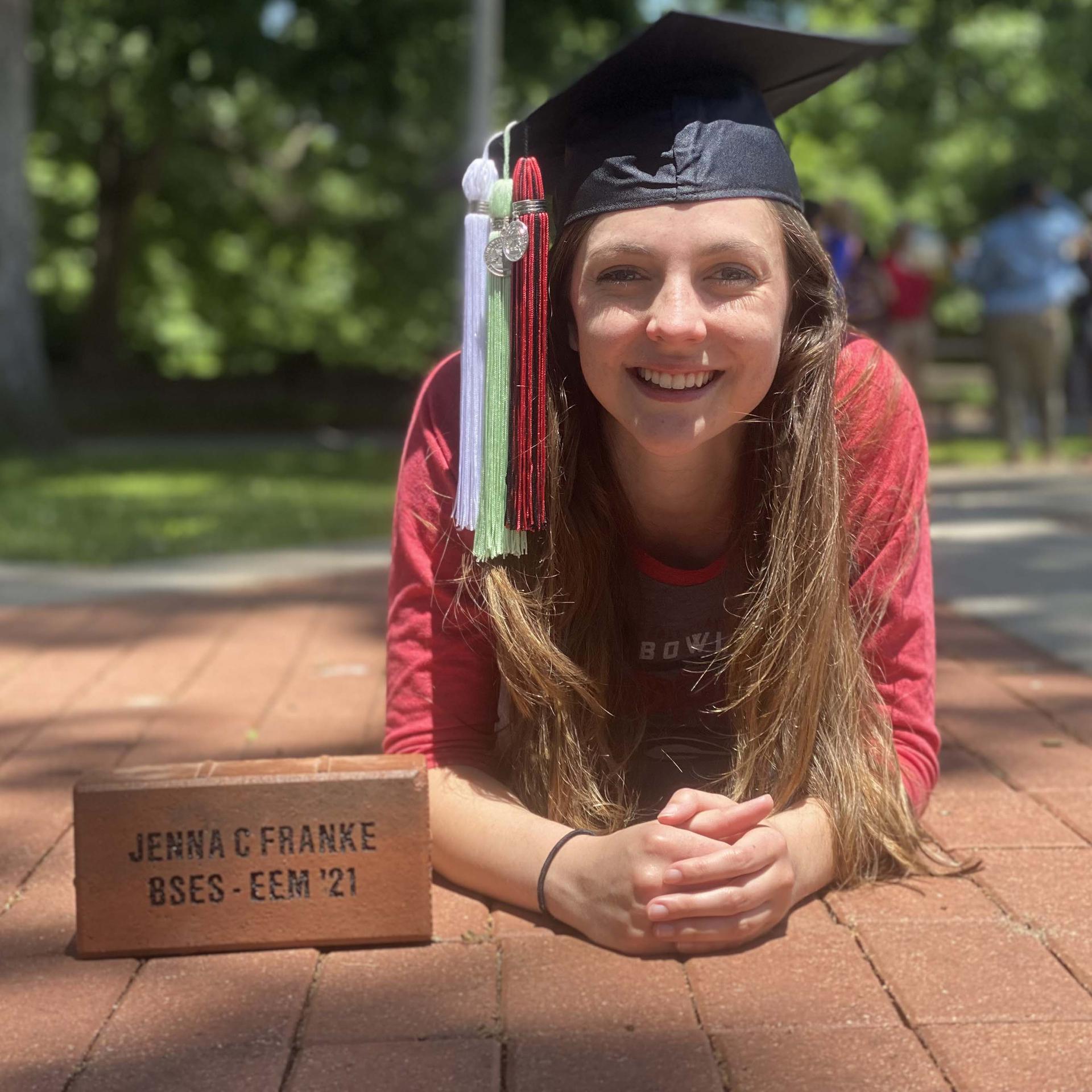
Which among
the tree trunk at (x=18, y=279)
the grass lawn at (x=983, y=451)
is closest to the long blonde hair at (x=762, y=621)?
the grass lawn at (x=983, y=451)

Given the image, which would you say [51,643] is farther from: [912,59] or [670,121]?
[912,59]

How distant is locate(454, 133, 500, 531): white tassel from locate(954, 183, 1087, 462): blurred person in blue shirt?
8624 millimetres

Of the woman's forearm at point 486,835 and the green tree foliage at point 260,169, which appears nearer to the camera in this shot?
the woman's forearm at point 486,835

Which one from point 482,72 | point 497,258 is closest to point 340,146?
point 482,72

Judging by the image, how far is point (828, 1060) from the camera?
2.05 meters

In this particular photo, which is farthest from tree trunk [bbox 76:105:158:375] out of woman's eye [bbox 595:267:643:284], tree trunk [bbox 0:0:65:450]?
woman's eye [bbox 595:267:643:284]

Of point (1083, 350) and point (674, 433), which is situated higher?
point (1083, 350)

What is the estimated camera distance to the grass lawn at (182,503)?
294 inches

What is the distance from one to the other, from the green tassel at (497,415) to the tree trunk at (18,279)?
37.8 ft

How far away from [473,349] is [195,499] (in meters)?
7.43

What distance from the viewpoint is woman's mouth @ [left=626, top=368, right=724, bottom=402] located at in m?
2.43

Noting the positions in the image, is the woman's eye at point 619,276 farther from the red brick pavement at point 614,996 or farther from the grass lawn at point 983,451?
the grass lawn at point 983,451

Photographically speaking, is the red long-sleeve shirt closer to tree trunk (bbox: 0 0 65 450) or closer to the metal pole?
the metal pole

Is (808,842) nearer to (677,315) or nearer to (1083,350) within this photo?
(677,315)
